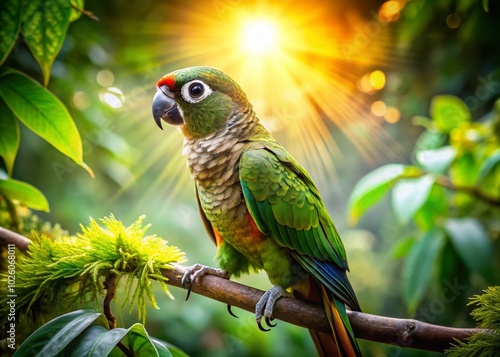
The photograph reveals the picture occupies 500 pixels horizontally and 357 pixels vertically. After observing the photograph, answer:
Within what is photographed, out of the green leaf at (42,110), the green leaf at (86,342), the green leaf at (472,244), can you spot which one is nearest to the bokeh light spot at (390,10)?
the green leaf at (472,244)

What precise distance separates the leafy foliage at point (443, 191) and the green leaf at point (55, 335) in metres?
0.83

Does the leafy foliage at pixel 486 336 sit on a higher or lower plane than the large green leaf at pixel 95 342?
higher

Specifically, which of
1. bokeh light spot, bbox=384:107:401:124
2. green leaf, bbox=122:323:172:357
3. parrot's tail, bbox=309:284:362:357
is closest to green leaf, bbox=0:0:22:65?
green leaf, bbox=122:323:172:357

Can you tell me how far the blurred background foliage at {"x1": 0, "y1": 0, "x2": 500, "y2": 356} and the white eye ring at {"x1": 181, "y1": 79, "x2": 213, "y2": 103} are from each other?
34 cm

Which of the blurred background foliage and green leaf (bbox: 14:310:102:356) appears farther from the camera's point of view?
the blurred background foliage

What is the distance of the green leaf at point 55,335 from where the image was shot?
68cm

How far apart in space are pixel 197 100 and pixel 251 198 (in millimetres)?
→ 258

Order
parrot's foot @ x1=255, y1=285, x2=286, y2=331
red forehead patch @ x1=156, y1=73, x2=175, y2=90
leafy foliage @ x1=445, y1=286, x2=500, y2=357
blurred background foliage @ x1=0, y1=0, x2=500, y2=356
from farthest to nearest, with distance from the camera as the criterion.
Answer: blurred background foliage @ x1=0, y1=0, x2=500, y2=356, red forehead patch @ x1=156, y1=73, x2=175, y2=90, parrot's foot @ x1=255, y1=285, x2=286, y2=331, leafy foliage @ x1=445, y1=286, x2=500, y2=357

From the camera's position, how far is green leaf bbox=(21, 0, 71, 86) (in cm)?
87

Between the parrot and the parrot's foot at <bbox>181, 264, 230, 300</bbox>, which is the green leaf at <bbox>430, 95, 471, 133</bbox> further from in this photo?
the parrot's foot at <bbox>181, 264, 230, 300</bbox>

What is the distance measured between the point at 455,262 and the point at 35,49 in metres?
1.35

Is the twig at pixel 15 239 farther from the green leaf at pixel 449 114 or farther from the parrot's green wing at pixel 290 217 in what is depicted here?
the green leaf at pixel 449 114

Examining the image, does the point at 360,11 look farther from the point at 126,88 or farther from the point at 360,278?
the point at 360,278

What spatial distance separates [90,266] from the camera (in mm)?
774
